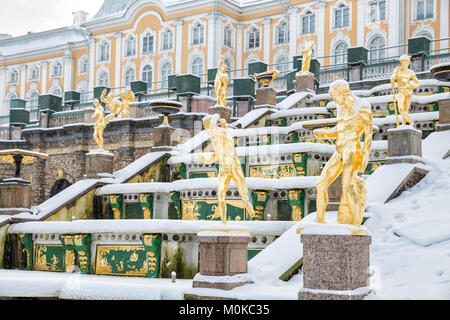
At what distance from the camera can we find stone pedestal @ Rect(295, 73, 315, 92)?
2347 cm

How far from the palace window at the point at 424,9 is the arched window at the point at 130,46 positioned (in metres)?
23.3

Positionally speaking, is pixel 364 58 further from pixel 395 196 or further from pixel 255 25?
pixel 255 25

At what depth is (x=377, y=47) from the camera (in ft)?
139

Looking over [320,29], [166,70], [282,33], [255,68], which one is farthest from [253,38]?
[255,68]

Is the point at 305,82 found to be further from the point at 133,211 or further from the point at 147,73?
the point at 147,73

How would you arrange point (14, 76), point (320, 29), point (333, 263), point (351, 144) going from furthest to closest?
point (14, 76), point (320, 29), point (351, 144), point (333, 263)

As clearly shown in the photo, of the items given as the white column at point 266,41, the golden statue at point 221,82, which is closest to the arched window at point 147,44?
the white column at point 266,41

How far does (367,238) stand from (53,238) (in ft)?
23.7

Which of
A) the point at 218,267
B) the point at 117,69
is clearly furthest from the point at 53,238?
the point at 117,69

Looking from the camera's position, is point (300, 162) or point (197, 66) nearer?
point (300, 162)

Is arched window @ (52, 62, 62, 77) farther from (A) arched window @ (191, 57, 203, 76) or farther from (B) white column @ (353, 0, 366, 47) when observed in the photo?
(B) white column @ (353, 0, 366, 47)

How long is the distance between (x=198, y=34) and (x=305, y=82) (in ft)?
88.5

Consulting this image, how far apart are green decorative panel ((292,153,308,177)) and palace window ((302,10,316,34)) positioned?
32.4m

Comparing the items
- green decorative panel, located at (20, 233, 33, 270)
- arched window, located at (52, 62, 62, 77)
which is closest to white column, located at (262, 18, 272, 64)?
arched window, located at (52, 62, 62, 77)
